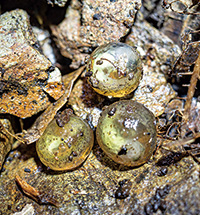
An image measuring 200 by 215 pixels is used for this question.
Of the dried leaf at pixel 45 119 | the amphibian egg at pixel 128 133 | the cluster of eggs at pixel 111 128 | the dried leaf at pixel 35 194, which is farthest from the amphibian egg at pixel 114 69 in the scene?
the dried leaf at pixel 35 194

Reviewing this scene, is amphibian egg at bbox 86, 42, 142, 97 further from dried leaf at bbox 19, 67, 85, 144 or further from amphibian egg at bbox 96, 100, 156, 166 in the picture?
dried leaf at bbox 19, 67, 85, 144

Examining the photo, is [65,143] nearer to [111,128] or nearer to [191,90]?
[111,128]

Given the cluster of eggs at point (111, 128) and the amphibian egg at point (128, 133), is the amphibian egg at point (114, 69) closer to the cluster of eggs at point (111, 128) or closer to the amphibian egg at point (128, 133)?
the cluster of eggs at point (111, 128)

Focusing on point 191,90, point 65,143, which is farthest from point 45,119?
point 191,90

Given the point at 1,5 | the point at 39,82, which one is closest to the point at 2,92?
the point at 39,82

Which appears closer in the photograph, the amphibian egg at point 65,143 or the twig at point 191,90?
the amphibian egg at point 65,143

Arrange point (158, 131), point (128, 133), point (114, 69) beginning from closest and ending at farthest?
point (128, 133) → point (114, 69) → point (158, 131)

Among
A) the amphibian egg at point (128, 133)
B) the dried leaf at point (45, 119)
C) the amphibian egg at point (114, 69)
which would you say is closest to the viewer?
the amphibian egg at point (128, 133)

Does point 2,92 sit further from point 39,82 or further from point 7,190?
point 7,190
